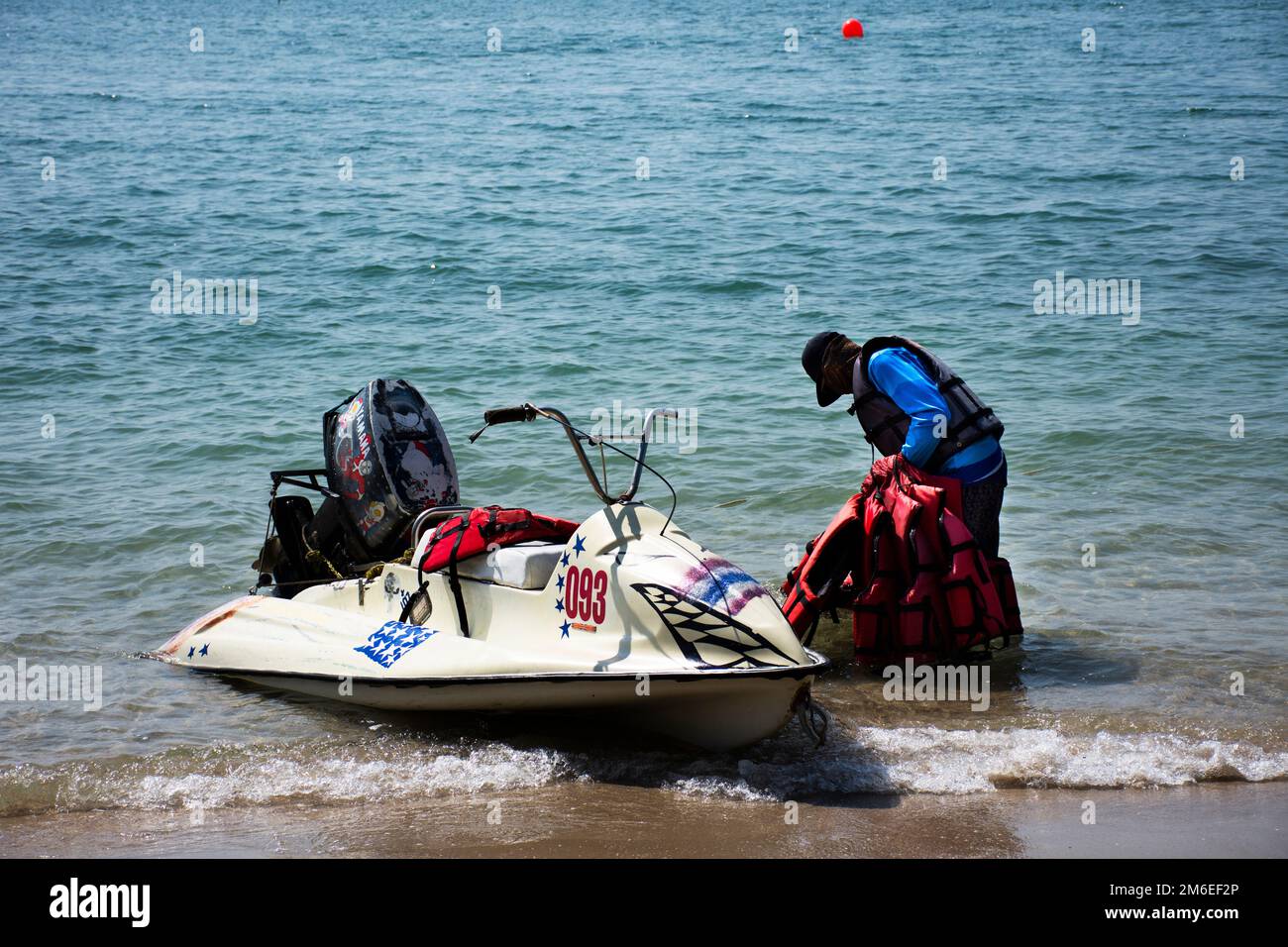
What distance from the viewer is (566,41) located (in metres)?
33.2

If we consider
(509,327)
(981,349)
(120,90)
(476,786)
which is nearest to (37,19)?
(120,90)

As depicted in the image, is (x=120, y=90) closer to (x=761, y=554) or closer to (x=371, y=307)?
(x=371, y=307)

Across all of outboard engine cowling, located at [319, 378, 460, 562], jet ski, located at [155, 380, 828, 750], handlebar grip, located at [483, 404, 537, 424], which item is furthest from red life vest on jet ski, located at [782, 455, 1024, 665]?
outboard engine cowling, located at [319, 378, 460, 562]

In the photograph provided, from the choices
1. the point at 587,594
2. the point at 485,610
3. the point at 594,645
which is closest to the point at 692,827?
the point at 594,645

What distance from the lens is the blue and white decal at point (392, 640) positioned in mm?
5617

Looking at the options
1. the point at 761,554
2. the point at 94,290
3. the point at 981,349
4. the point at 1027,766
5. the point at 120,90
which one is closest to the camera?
the point at 1027,766

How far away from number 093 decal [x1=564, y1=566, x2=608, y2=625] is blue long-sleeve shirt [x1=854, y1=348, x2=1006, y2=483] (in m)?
1.54

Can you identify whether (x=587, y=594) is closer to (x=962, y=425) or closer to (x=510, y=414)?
(x=510, y=414)

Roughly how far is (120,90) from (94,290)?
48.0ft

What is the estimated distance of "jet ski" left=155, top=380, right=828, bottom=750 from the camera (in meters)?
4.87

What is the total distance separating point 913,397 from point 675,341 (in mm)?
6806

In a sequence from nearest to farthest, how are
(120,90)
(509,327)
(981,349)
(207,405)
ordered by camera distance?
(207,405), (981,349), (509,327), (120,90)

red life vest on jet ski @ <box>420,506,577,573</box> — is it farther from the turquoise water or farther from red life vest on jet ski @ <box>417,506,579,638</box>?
the turquoise water
